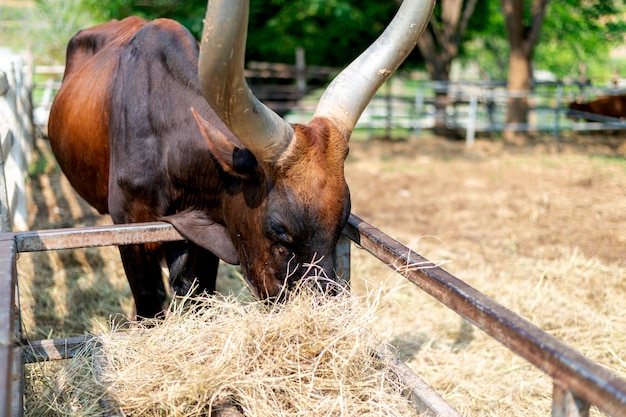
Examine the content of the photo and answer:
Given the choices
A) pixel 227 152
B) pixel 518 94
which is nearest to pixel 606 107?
pixel 518 94

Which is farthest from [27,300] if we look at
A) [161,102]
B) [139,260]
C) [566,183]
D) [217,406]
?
[566,183]

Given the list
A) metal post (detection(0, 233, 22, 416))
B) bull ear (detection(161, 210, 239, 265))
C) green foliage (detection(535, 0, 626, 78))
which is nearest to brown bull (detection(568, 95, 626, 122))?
green foliage (detection(535, 0, 626, 78))

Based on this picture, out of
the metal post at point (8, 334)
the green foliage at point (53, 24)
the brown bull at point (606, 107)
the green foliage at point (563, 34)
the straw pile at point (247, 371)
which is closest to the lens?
the metal post at point (8, 334)

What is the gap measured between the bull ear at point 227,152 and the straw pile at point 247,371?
580mm

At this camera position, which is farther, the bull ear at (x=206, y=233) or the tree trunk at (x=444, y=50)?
the tree trunk at (x=444, y=50)

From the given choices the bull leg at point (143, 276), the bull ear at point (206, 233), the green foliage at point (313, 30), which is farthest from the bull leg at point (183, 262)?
the green foliage at point (313, 30)

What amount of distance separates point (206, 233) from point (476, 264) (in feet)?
11.6

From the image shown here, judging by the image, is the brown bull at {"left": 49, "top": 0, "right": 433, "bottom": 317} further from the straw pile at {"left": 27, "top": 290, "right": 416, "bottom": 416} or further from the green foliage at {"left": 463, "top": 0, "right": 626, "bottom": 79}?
the green foliage at {"left": 463, "top": 0, "right": 626, "bottom": 79}

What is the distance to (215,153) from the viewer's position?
3068 mm

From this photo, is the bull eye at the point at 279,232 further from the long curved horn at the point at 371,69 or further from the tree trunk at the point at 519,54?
the tree trunk at the point at 519,54

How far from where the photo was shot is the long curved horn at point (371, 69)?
3107mm

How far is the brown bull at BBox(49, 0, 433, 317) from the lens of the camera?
2785mm

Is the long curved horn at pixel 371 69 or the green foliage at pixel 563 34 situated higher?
the long curved horn at pixel 371 69

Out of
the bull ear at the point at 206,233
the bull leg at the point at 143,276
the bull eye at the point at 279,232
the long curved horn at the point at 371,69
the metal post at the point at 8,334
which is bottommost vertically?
the bull leg at the point at 143,276
